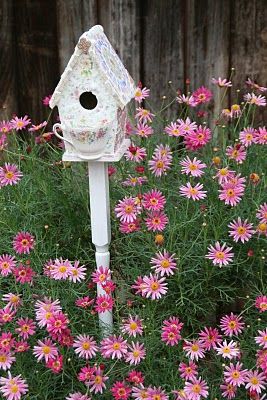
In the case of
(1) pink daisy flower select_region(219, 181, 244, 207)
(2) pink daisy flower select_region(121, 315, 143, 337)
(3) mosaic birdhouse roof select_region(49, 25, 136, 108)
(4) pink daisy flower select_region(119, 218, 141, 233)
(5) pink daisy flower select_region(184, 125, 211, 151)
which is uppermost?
(3) mosaic birdhouse roof select_region(49, 25, 136, 108)

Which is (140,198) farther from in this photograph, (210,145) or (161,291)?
(210,145)

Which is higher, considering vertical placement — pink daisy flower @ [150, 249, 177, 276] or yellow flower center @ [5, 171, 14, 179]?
yellow flower center @ [5, 171, 14, 179]

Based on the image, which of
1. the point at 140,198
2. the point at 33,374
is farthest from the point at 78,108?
the point at 33,374

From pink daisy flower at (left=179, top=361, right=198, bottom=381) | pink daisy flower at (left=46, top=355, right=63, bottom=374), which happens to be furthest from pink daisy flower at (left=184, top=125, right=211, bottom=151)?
pink daisy flower at (left=46, top=355, right=63, bottom=374)

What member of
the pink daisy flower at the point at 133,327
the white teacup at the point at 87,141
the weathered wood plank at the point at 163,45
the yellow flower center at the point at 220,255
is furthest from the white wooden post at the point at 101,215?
the weathered wood plank at the point at 163,45

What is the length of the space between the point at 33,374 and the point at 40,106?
1575 mm

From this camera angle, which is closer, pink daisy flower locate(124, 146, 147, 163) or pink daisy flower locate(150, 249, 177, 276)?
pink daisy flower locate(150, 249, 177, 276)

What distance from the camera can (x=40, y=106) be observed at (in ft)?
11.3

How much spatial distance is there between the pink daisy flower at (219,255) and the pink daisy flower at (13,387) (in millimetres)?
666

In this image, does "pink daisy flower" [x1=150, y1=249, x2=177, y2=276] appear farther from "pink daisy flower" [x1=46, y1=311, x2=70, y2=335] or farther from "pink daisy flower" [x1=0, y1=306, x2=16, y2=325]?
"pink daisy flower" [x1=0, y1=306, x2=16, y2=325]

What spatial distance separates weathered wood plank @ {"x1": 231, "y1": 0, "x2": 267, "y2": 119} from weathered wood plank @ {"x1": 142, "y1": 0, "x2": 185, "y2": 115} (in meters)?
0.24

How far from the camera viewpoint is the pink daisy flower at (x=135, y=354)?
6.85 ft

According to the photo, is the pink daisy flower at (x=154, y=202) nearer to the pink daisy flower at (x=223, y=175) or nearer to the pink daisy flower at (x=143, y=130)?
the pink daisy flower at (x=223, y=175)

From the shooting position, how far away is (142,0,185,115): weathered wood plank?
10.5ft
